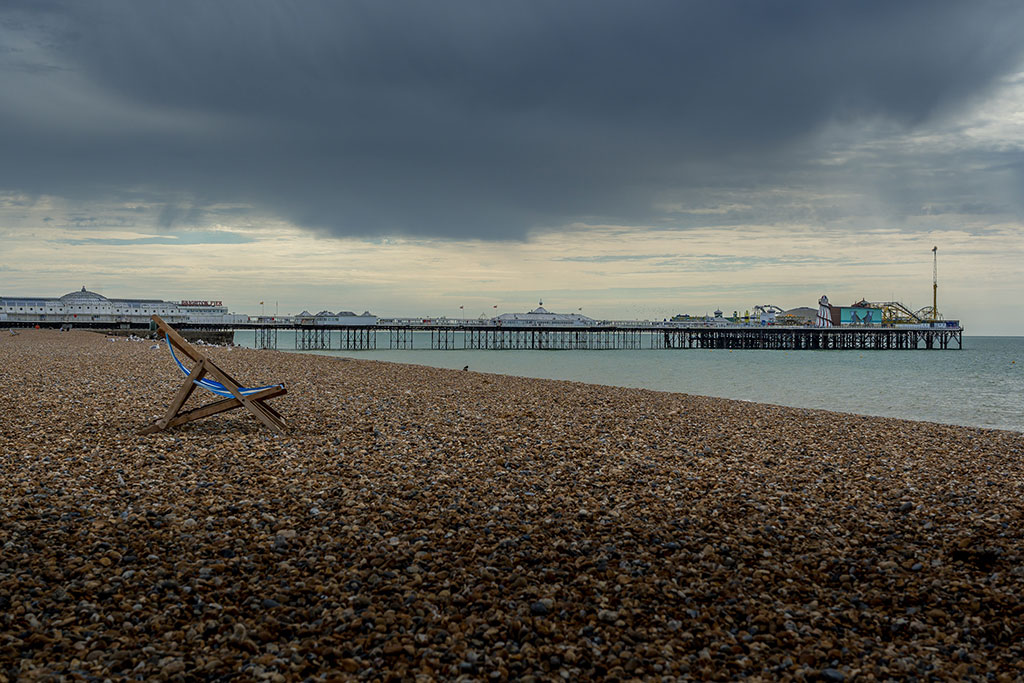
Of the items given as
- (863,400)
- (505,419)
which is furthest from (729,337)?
(505,419)

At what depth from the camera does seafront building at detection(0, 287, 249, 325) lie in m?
111

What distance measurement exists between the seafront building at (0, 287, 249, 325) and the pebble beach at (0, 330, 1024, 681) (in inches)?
4240

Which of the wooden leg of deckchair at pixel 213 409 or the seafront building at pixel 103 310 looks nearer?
the wooden leg of deckchair at pixel 213 409

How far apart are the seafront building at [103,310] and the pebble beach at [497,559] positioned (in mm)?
107687

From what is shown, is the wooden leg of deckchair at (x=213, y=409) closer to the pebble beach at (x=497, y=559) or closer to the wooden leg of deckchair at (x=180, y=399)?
the wooden leg of deckchair at (x=180, y=399)

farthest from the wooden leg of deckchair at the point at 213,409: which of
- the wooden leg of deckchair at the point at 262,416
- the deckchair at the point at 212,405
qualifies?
the wooden leg of deckchair at the point at 262,416

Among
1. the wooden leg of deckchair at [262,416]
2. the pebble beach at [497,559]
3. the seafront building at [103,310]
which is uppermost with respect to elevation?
the seafront building at [103,310]

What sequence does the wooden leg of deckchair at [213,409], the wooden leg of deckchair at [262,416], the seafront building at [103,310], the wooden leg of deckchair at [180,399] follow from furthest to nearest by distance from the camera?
the seafront building at [103,310] < the wooden leg of deckchair at [262,416] < the wooden leg of deckchair at [213,409] < the wooden leg of deckchair at [180,399]

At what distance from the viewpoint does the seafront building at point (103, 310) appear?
111000mm

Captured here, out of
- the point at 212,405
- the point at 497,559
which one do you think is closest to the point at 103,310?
the point at 212,405

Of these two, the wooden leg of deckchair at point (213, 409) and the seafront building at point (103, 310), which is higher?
the seafront building at point (103, 310)

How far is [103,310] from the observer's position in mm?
126938

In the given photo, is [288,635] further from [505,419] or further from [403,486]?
[505,419]

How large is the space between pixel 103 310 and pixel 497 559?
467ft
